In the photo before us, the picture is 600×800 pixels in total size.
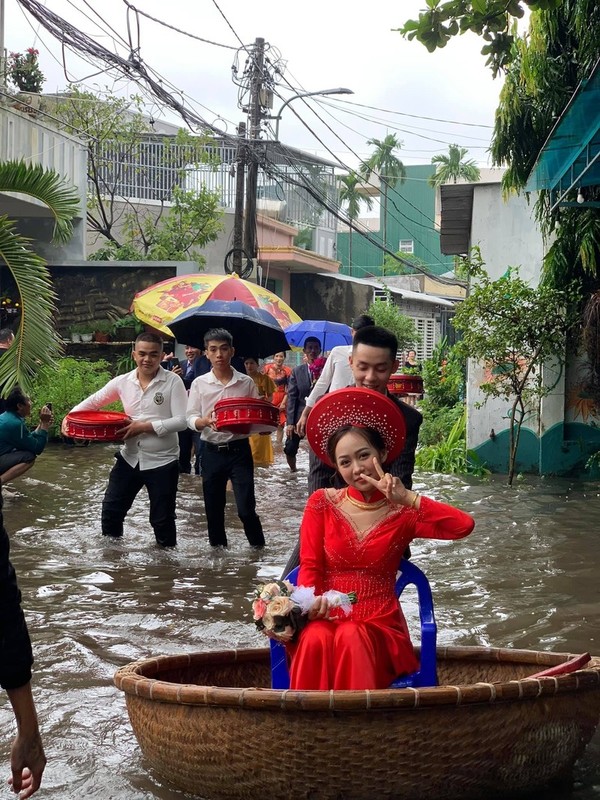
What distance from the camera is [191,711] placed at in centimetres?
409

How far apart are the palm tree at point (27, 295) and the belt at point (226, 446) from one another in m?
2.77

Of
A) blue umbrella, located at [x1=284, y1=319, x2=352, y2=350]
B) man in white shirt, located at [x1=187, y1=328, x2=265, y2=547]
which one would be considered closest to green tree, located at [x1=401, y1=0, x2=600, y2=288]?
man in white shirt, located at [x1=187, y1=328, x2=265, y2=547]

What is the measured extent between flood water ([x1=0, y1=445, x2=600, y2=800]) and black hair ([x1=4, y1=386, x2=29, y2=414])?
118 centimetres

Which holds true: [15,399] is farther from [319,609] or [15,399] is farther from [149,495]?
[319,609]

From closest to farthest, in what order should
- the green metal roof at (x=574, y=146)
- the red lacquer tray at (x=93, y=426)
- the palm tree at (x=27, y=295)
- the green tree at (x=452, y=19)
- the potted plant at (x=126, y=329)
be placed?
the green tree at (x=452, y=19) → the red lacquer tray at (x=93, y=426) → the green metal roof at (x=574, y=146) → the palm tree at (x=27, y=295) → the potted plant at (x=126, y=329)

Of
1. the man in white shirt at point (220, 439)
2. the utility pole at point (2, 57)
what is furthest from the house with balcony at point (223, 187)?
the man in white shirt at point (220, 439)

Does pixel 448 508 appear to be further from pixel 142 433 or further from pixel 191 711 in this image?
pixel 142 433

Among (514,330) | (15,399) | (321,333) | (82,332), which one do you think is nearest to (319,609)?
(15,399)

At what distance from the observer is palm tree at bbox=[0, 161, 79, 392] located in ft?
37.3

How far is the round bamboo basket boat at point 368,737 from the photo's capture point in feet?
12.8

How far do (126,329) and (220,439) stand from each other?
16030 mm

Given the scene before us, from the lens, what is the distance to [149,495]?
9.28m

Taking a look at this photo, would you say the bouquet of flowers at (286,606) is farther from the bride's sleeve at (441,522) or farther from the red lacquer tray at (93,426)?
the red lacquer tray at (93,426)

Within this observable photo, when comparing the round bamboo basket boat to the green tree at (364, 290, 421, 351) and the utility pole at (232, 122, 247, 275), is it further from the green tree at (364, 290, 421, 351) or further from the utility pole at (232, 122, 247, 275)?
the green tree at (364, 290, 421, 351)
